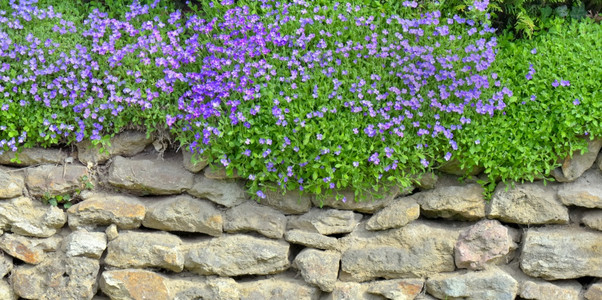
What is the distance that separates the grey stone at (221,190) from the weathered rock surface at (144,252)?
13.6 inches

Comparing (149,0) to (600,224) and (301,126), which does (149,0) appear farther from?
(600,224)

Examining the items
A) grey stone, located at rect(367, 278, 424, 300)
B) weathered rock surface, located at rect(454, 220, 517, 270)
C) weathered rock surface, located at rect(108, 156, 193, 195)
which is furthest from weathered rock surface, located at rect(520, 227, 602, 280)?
weathered rock surface, located at rect(108, 156, 193, 195)

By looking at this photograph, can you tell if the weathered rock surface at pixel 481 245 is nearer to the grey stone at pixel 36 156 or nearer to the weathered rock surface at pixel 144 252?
the weathered rock surface at pixel 144 252

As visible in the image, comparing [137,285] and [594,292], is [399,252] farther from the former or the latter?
[137,285]

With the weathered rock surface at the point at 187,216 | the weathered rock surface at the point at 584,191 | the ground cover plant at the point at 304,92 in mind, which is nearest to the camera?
the ground cover plant at the point at 304,92

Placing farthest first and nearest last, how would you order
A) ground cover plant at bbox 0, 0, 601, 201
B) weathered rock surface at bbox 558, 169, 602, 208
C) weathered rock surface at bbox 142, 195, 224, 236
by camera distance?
weathered rock surface at bbox 142, 195, 224, 236 < weathered rock surface at bbox 558, 169, 602, 208 < ground cover plant at bbox 0, 0, 601, 201

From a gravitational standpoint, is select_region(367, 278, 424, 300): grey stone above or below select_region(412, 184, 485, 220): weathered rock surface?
below

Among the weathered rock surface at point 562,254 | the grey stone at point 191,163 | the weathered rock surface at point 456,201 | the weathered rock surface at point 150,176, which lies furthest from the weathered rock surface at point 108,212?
the weathered rock surface at point 562,254

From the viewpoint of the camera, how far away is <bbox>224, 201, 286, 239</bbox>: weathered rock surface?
368 cm

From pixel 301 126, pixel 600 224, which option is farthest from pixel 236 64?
pixel 600 224

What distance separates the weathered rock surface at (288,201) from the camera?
3.67 m

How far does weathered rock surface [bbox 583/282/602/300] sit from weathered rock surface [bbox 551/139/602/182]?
0.65 m

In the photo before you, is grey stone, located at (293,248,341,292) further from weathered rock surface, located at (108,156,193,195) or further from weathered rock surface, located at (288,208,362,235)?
weathered rock surface, located at (108,156,193,195)

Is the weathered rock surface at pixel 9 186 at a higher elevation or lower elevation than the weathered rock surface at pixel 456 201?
lower
